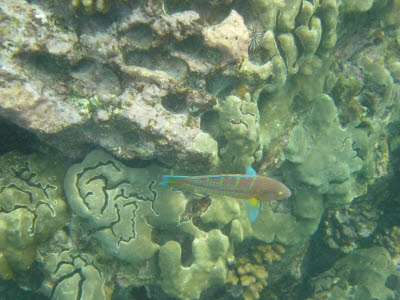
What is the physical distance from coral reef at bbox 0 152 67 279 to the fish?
1.63 m

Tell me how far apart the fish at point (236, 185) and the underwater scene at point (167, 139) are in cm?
2

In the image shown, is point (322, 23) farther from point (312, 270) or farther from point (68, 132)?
point (312, 270)

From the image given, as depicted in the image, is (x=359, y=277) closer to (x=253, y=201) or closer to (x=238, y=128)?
(x=253, y=201)

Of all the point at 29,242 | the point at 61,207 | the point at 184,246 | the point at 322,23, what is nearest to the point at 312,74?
the point at 322,23

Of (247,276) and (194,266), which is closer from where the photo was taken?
(194,266)

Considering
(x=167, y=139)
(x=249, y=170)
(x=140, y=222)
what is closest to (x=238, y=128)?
(x=249, y=170)

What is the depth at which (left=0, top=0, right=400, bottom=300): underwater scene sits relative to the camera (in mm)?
2469

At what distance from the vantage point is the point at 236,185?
2.57 meters

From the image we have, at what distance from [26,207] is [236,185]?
8.47ft

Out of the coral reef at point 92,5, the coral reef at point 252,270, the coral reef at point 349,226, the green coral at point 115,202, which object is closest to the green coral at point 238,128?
the green coral at point 115,202

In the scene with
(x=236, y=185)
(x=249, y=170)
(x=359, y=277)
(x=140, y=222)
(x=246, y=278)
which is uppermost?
(x=249, y=170)

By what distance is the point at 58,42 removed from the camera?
242 centimetres

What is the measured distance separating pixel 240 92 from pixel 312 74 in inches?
74.1

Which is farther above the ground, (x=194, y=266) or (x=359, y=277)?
(x=194, y=266)
